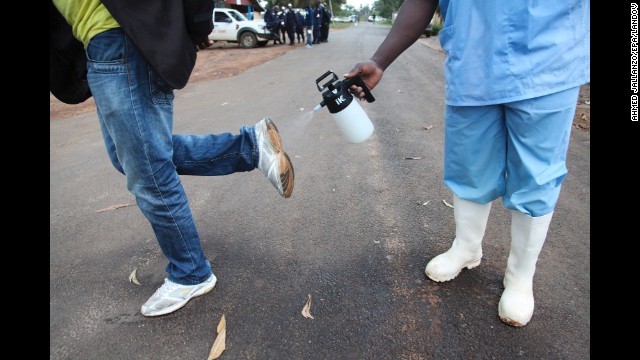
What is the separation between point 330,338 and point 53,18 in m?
1.79

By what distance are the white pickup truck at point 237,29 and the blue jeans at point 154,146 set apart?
54.4 feet

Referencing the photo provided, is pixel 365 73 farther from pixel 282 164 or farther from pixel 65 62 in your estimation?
pixel 65 62

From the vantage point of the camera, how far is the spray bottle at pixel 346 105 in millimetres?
1943

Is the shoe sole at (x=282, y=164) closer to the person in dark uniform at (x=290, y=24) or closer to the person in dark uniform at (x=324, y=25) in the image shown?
the person in dark uniform at (x=290, y=24)

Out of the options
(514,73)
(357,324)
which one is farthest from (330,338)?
(514,73)

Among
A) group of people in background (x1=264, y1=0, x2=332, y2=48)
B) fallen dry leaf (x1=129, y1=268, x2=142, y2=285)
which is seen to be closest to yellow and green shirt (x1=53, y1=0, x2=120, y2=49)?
fallen dry leaf (x1=129, y1=268, x2=142, y2=285)

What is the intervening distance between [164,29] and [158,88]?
0.86 feet

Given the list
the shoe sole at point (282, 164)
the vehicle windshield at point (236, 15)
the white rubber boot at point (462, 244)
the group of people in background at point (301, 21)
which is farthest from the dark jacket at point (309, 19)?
the white rubber boot at point (462, 244)

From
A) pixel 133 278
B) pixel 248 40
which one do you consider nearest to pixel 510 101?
pixel 133 278

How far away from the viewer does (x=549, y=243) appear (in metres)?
2.38

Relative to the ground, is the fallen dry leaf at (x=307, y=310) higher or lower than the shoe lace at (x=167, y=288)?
lower

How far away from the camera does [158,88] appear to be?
1690 millimetres

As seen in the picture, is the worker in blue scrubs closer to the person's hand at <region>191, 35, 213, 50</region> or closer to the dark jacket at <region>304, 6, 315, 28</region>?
the person's hand at <region>191, 35, 213, 50</region>

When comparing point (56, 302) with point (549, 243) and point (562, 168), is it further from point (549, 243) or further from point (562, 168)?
point (549, 243)
